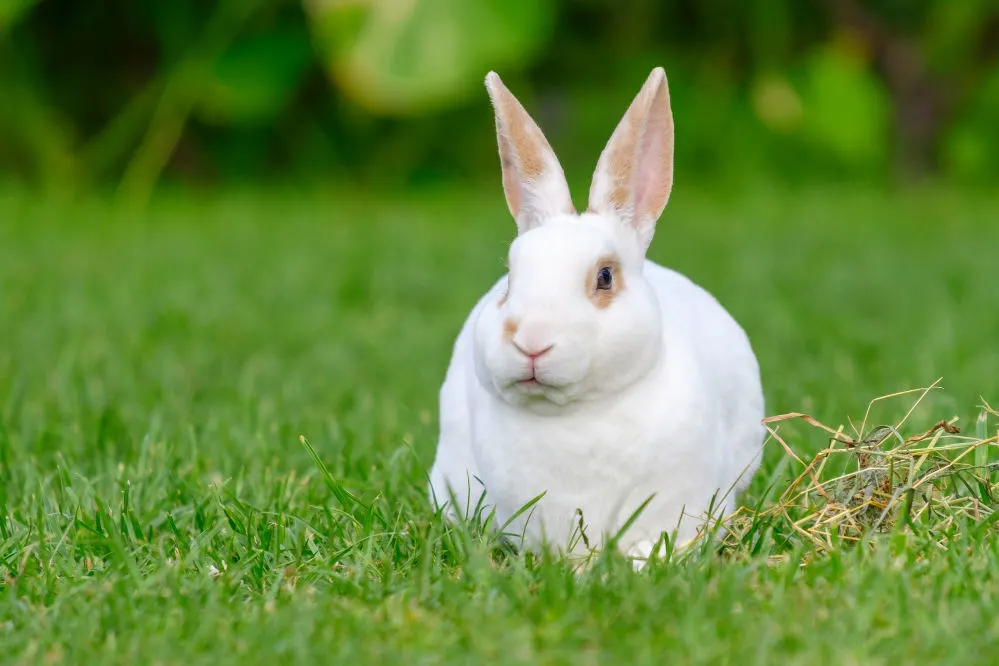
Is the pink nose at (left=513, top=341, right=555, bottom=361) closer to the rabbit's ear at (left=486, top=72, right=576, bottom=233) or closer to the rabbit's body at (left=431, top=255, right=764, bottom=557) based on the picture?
the rabbit's body at (left=431, top=255, right=764, bottom=557)

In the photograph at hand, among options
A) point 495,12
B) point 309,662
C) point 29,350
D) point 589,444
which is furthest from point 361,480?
point 495,12

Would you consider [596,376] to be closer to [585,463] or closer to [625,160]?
[585,463]

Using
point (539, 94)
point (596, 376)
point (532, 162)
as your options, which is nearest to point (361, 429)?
point (532, 162)

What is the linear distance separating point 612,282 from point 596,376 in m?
0.15

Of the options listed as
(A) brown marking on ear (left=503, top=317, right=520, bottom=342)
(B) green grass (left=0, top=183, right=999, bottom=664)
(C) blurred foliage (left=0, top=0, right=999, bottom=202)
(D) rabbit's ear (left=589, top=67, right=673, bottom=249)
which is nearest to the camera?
(B) green grass (left=0, top=183, right=999, bottom=664)

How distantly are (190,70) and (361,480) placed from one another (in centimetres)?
453

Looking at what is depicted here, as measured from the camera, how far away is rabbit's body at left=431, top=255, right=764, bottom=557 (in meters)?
2.10

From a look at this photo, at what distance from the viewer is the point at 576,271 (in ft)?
6.75

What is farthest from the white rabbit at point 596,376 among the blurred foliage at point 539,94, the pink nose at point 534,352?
the blurred foliage at point 539,94

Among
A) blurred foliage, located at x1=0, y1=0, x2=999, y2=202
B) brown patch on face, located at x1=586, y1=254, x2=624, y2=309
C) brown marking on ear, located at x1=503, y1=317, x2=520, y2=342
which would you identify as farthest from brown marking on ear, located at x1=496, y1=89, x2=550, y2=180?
blurred foliage, located at x1=0, y1=0, x2=999, y2=202

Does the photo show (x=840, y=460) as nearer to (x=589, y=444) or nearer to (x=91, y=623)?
(x=589, y=444)

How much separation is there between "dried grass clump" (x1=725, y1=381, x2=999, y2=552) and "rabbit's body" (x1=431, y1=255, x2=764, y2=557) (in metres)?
0.11

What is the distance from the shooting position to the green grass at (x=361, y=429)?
6.25 feet

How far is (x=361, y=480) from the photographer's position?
273 centimetres
